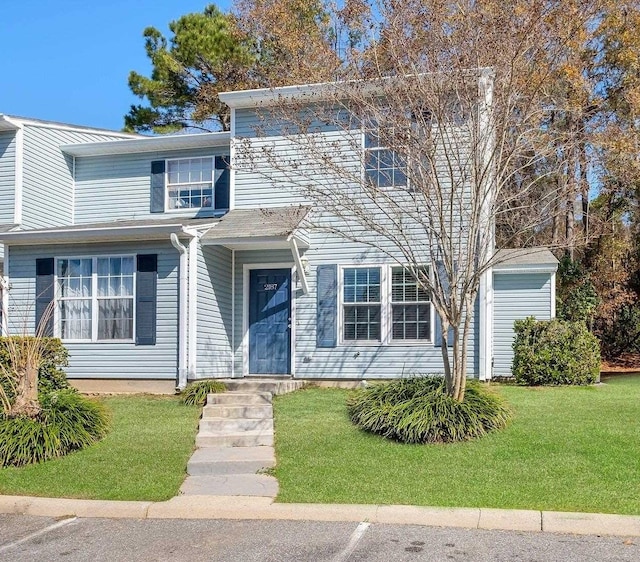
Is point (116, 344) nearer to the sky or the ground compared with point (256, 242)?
nearer to the ground

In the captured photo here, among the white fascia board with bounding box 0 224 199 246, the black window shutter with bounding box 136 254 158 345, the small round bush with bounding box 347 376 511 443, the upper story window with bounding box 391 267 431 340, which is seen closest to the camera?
the small round bush with bounding box 347 376 511 443

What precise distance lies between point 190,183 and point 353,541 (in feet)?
36.0

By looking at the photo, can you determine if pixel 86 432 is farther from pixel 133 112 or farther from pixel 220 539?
pixel 133 112

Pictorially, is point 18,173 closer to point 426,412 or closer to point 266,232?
point 266,232

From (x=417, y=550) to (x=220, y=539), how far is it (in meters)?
1.66

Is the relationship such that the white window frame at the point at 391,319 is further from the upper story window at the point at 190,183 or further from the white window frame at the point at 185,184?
the upper story window at the point at 190,183

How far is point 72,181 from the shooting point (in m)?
16.5

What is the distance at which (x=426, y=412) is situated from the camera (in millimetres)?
8703

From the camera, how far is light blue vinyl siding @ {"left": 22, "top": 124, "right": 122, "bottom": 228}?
15.5 metres

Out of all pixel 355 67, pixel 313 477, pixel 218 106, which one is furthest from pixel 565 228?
pixel 313 477

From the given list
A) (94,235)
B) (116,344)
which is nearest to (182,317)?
(116,344)

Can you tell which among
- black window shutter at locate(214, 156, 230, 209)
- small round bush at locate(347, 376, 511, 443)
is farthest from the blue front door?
small round bush at locate(347, 376, 511, 443)

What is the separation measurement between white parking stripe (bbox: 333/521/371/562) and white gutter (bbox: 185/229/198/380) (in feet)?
22.0

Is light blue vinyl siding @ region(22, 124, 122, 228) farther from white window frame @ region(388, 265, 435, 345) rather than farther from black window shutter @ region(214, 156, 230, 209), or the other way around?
white window frame @ region(388, 265, 435, 345)
